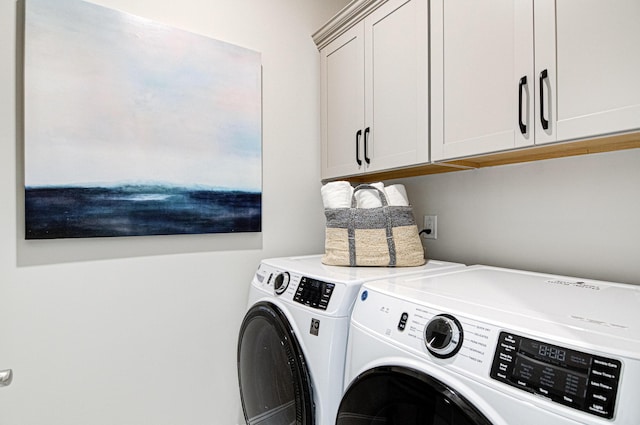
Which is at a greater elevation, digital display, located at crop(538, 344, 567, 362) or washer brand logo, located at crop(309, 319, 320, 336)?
digital display, located at crop(538, 344, 567, 362)

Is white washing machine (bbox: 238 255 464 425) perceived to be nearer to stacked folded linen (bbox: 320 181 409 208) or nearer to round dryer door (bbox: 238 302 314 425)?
round dryer door (bbox: 238 302 314 425)

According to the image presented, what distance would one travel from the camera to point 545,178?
52.1 inches

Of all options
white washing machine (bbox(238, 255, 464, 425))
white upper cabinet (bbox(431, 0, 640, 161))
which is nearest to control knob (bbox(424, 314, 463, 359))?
white washing machine (bbox(238, 255, 464, 425))

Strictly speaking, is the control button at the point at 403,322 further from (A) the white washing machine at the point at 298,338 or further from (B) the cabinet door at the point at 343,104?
(B) the cabinet door at the point at 343,104

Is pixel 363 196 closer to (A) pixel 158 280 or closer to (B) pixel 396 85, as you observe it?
(B) pixel 396 85

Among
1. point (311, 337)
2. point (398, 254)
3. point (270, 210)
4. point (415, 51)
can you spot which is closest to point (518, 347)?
point (311, 337)

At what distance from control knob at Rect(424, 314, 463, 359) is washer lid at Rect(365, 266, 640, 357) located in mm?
29

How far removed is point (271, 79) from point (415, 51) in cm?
78

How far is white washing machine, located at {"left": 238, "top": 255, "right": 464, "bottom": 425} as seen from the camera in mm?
1088

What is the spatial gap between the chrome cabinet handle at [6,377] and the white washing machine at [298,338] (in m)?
0.80

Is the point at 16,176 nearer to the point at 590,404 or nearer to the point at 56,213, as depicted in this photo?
the point at 56,213

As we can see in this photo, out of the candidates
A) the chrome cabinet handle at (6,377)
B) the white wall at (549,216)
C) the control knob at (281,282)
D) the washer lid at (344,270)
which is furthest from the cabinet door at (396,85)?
the chrome cabinet handle at (6,377)

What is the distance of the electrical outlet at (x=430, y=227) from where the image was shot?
68.6 inches

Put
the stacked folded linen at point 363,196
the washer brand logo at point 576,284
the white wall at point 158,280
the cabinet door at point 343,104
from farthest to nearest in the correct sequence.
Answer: the cabinet door at point 343,104 < the stacked folded linen at point 363,196 < the white wall at point 158,280 < the washer brand logo at point 576,284
